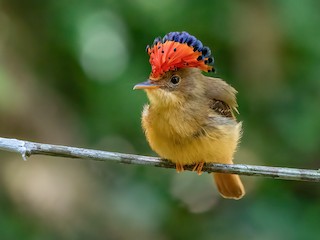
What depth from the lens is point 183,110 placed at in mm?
3824

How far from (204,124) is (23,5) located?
201 cm

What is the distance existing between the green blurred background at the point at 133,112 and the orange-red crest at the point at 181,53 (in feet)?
3.46

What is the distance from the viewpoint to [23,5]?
17.1 ft

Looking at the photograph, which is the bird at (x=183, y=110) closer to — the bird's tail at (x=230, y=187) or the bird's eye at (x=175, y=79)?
the bird's eye at (x=175, y=79)

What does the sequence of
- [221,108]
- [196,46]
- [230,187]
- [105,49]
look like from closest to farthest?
[196,46] → [221,108] → [230,187] → [105,49]

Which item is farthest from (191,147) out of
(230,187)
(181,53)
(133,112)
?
(133,112)

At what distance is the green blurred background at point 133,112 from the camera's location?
479 centimetres

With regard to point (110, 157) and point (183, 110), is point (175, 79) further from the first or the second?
point (110, 157)

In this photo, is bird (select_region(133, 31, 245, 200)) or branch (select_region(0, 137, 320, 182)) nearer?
branch (select_region(0, 137, 320, 182))

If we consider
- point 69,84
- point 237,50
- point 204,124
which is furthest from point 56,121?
point 204,124

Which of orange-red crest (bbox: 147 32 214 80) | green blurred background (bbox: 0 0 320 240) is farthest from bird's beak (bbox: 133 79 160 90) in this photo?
green blurred background (bbox: 0 0 320 240)

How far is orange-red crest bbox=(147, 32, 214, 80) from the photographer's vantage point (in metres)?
3.58

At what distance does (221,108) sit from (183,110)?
32 cm

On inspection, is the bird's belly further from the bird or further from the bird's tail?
the bird's tail
